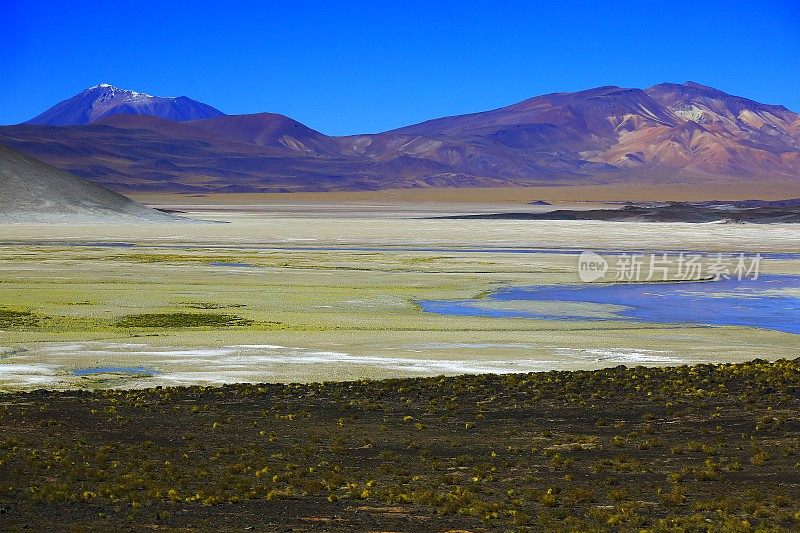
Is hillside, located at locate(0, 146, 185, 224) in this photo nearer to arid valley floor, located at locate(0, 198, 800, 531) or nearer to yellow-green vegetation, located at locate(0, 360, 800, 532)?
arid valley floor, located at locate(0, 198, 800, 531)

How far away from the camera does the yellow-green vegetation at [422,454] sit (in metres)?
9.60

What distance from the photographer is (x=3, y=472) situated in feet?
35.8

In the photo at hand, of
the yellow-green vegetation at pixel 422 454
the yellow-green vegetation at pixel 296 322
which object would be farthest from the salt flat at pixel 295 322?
the yellow-green vegetation at pixel 422 454

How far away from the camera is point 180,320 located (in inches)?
996

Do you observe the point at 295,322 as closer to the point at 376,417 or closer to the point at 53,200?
the point at 376,417

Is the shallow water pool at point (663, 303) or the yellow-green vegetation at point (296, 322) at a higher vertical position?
the shallow water pool at point (663, 303)

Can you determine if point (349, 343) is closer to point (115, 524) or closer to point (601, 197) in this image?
point (115, 524)

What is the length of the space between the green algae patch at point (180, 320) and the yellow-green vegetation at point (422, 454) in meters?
8.35

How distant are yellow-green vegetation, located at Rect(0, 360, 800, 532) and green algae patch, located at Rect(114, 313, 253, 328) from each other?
27.4 ft

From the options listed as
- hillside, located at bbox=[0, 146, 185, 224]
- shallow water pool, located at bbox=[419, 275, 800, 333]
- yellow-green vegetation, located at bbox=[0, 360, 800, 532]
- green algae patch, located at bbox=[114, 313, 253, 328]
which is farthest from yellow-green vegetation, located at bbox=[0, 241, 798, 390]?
hillside, located at bbox=[0, 146, 185, 224]

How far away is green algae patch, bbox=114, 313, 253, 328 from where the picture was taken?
958 inches

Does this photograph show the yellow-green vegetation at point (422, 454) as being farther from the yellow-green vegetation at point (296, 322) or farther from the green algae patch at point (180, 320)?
the green algae patch at point (180, 320)

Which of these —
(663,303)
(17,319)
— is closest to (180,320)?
(17,319)

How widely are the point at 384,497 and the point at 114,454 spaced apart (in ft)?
10.7
